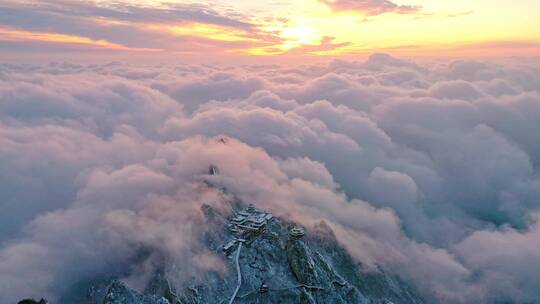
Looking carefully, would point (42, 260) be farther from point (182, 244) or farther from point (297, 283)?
point (297, 283)

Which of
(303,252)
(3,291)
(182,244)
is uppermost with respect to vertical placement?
(303,252)

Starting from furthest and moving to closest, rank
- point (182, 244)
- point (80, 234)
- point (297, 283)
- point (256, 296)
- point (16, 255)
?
point (80, 234) < point (16, 255) < point (182, 244) < point (297, 283) < point (256, 296)

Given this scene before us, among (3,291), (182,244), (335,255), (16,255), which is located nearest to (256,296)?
(182,244)

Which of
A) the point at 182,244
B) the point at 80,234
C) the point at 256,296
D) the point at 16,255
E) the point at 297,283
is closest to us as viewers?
the point at 256,296

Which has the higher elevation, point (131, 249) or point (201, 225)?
point (201, 225)

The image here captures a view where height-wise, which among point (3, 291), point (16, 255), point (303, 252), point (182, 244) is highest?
point (303, 252)

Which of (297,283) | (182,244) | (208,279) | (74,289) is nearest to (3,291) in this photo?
(74,289)

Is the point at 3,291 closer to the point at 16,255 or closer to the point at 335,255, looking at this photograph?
the point at 16,255

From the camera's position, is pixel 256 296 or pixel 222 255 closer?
pixel 256 296

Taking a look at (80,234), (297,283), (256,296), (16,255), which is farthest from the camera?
(80,234)
